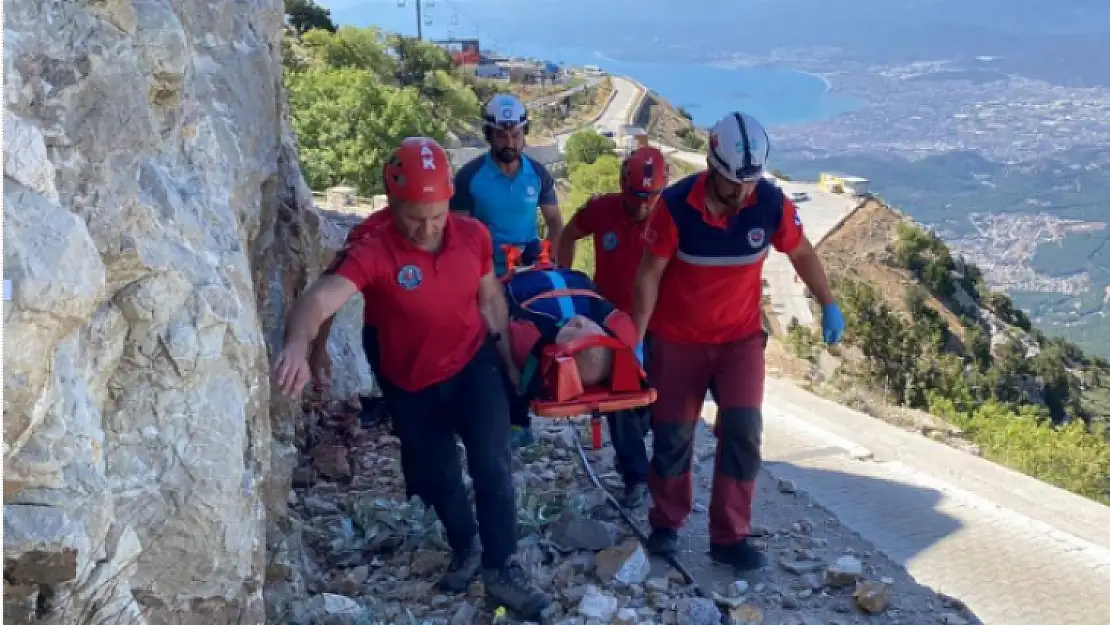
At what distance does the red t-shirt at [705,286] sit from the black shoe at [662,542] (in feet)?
3.49

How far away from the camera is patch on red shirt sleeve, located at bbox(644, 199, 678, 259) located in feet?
17.0

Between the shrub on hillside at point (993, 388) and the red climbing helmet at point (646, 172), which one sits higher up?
the red climbing helmet at point (646, 172)

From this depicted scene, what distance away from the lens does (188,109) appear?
391 cm

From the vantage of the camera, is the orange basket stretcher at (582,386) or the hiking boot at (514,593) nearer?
the orange basket stretcher at (582,386)

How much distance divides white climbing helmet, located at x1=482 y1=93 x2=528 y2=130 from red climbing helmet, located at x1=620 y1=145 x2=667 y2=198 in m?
0.83

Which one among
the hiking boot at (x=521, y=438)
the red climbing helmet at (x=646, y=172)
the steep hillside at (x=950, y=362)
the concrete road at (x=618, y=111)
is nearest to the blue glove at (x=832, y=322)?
the red climbing helmet at (x=646, y=172)

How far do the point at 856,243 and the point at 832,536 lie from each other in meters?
45.3

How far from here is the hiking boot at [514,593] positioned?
15.3 ft

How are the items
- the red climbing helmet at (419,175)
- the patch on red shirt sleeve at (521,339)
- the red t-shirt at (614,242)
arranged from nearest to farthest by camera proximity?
the red climbing helmet at (419,175), the patch on red shirt sleeve at (521,339), the red t-shirt at (614,242)

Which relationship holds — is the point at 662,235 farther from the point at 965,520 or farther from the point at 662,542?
the point at 965,520

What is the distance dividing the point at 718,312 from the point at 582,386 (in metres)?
1.15

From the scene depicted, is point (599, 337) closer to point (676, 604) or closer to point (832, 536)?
point (676, 604)

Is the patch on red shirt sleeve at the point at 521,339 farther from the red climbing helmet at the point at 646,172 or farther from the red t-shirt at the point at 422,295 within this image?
the red climbing helmet at the point at 646,172

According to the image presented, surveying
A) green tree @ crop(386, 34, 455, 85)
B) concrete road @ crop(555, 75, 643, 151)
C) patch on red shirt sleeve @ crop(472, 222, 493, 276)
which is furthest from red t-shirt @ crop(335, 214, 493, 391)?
concrete road @ crop(555, 75, 643, 151)
